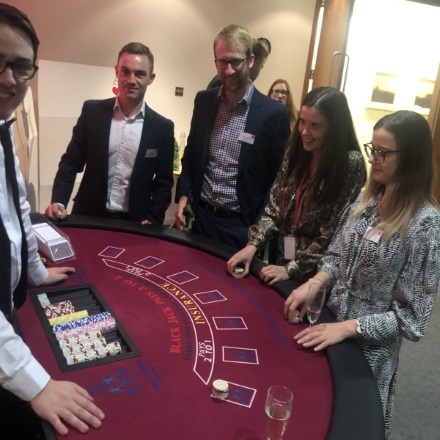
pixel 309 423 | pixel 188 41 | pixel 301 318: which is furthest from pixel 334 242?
pixel 188 41

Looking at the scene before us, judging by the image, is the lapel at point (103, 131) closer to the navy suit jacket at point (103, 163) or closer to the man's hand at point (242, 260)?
the navy suit jacket at point (103, 163)

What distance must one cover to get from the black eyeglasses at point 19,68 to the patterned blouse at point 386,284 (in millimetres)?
1162

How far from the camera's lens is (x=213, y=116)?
2.62 meters

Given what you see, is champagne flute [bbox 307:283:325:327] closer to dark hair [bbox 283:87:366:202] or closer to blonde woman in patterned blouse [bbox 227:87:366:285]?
blonde woman in patterned blouse [bbox 227:87:366:285]

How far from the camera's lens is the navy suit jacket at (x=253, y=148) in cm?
254

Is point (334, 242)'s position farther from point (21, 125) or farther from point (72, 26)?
point (72, 26)

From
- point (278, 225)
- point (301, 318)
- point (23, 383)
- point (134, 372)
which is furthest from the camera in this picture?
point (278, 225)

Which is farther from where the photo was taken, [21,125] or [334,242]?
[21,125]

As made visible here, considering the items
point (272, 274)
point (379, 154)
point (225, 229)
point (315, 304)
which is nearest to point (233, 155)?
point (225, 229)

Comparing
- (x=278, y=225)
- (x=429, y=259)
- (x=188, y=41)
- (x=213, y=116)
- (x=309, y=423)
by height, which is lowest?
(x=309, y=423)

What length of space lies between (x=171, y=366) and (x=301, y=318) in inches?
21.3

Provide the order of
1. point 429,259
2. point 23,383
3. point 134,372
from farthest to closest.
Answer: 1. point 429,259
2. point 134,372
3. point 23,383

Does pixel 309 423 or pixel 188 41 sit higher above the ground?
pixel 188 41

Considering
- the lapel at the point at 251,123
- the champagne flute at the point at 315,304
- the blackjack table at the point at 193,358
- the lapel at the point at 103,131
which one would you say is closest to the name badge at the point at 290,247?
the blackjack table at the point at 193,358
